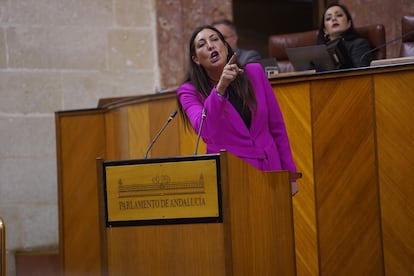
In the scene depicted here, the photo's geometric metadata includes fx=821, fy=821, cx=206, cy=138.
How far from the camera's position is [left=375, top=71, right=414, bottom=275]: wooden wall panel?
3938mm

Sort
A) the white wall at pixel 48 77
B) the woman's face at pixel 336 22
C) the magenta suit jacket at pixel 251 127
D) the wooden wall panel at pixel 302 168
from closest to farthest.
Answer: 1. the magenta suit jacket at pixel 251 127
2. the wooden wall panel at pixel 302 168
3. the woman's face at pixel 336 22
4. the white wall at pixel 48 77

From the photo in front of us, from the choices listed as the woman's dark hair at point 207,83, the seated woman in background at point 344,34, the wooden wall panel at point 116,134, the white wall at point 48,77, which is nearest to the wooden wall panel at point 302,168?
the seated woman in background at point 344,34

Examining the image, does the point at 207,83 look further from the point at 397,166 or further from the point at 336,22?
A: the point at 336,22

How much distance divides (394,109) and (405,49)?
147 centimetres

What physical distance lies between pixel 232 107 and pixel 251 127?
120 mm

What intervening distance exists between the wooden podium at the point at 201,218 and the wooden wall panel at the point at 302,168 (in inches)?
51.2

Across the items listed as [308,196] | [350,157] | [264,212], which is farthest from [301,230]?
[264,212]

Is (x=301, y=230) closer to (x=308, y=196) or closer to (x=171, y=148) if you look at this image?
(x=308, y=196)

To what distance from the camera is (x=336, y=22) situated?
5.39m

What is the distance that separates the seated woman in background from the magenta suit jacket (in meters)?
1.88

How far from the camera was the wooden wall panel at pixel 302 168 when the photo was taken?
4.17 meters

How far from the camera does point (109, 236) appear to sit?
296 centimetres

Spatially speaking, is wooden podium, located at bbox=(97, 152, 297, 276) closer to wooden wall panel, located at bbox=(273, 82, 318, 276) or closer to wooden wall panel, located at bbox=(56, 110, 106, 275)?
wooden wall panel, located at bbox=(273, 82, 318, 276)

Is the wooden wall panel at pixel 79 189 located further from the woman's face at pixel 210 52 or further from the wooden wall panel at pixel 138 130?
the woman's face at pixel 210 52
